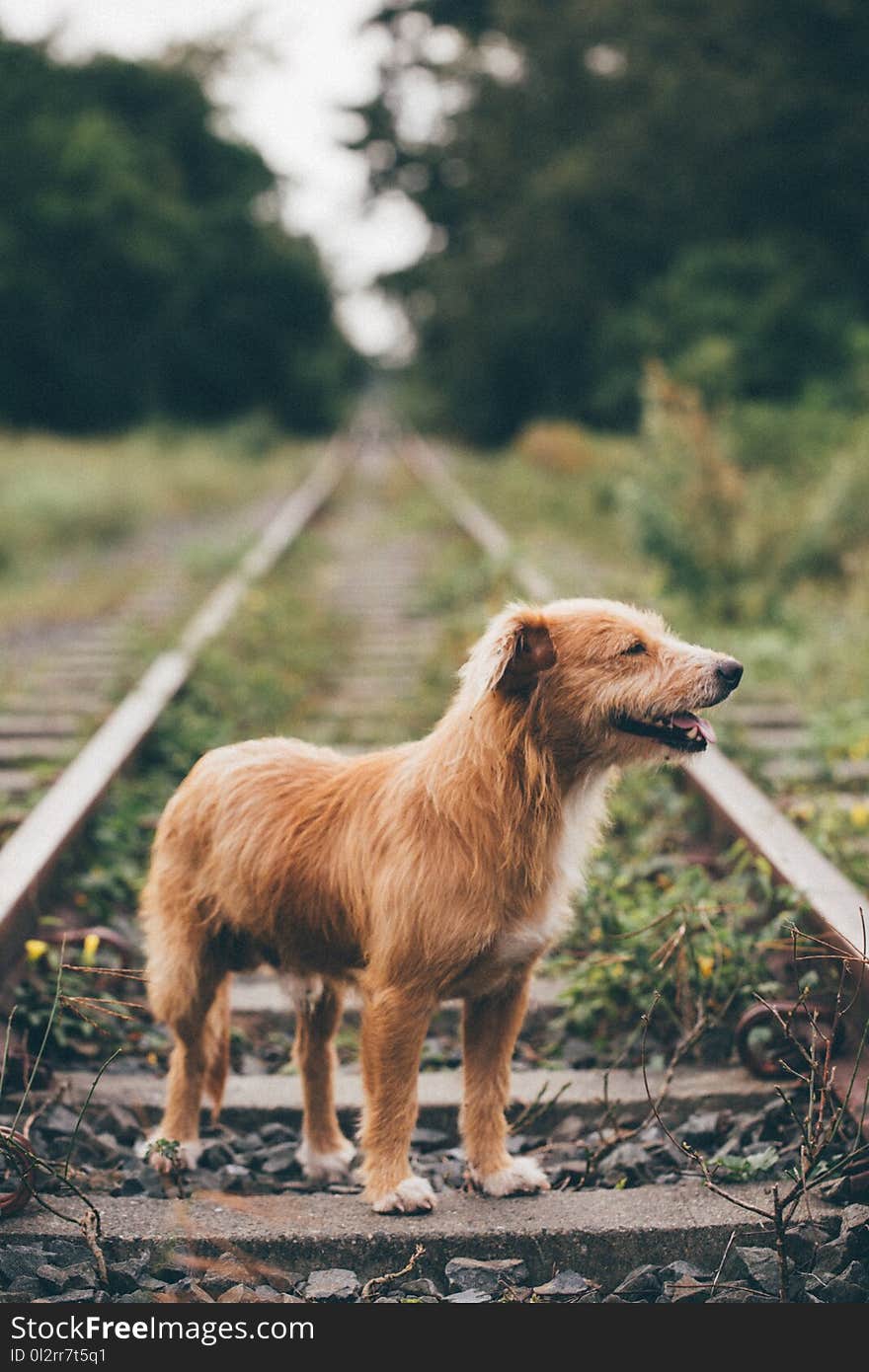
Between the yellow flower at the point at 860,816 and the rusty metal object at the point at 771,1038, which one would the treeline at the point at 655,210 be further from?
the rusty metal object at the point at 771,1038

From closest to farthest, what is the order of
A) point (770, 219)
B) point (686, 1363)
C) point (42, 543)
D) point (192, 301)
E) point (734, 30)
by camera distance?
point (686, 1363) → point (42, 543) → point (734, 30) → point (770, 219) → point (192, 301)

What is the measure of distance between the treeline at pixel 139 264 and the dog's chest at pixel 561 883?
26.5 m

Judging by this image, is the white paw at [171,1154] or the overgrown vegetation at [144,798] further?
the overgrown vegetation at [144,798]

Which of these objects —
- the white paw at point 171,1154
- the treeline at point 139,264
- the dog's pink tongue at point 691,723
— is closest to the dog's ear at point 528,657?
the dog's pink tongue at point 691,723

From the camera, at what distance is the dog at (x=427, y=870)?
9.82 ft

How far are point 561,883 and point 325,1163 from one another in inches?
37.4

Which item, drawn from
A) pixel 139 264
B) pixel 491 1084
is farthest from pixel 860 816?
pixel 139 264

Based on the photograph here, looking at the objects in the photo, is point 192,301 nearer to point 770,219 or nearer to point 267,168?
Answer: point 267,168

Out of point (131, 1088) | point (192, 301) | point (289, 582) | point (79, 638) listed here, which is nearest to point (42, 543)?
point (289, 582)

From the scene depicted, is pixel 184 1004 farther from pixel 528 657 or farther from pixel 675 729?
pixel 675 729

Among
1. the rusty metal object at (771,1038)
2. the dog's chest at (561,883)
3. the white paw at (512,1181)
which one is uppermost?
the dog's chest at (561,883)

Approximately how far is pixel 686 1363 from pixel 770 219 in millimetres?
24119

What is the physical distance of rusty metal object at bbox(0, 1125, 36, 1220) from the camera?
2.89 m

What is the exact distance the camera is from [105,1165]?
3.38m
